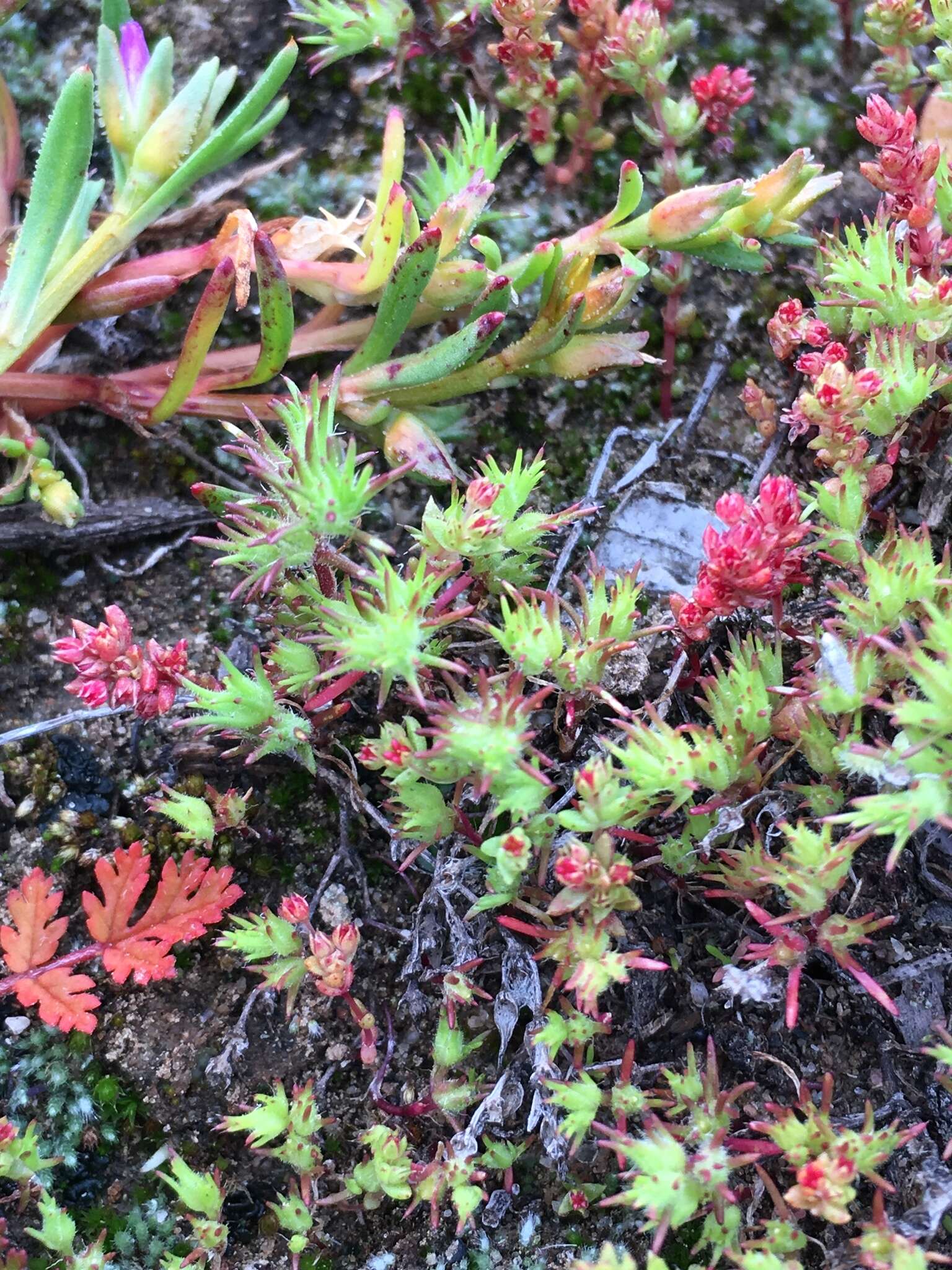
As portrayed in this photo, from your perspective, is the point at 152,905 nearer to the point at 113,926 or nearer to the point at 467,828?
the point at 113,926

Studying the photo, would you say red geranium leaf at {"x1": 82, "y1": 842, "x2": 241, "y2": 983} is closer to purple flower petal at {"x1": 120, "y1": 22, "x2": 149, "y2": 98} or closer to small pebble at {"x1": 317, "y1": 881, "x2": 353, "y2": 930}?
small pebble at {"x1": 317, "y1": 881, "x2": 353, "y2": 930}

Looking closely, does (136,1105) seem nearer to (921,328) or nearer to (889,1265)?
(889,1265)

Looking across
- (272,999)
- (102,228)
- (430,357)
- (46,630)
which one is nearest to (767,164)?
(430,357)

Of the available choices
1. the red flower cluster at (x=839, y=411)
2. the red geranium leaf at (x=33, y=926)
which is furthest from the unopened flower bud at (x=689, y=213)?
the red geranium leaf at (x=33, y=926)

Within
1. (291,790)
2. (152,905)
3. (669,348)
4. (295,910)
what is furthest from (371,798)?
(669,348)

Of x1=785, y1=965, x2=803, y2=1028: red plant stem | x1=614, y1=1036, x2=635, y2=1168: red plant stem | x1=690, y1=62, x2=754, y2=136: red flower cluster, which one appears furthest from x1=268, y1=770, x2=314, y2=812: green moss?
x1=690, y1=62, x2=754, y2=136: red flower cluster

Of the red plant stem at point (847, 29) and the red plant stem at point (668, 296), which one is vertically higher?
the red plant stem at point (847, 29)

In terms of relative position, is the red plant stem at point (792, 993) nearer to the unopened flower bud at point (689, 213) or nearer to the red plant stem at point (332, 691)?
the red plant stem at point (332, 691)
